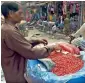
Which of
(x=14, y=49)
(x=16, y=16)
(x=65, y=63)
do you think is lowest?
(x=65, y=63)

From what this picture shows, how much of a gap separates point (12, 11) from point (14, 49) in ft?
1.04

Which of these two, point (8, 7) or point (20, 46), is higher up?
point (8, 7)

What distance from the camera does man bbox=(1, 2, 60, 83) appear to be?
1.92 m

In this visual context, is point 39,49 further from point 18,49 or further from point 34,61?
point 34,61

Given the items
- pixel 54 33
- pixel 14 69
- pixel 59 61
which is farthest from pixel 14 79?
pixel 54 33

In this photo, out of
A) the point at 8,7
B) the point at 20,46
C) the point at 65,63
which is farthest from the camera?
the point at 65,63

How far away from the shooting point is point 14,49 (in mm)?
1939

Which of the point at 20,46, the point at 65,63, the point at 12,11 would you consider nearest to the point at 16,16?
the point at 12,11

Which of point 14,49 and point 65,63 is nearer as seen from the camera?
point 14,49

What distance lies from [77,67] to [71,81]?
231 millimetres

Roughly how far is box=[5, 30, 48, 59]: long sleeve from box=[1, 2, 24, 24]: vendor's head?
0.47 ft

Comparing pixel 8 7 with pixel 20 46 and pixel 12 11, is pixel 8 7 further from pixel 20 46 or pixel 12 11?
pixel 20 46

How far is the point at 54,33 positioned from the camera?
10172 mm

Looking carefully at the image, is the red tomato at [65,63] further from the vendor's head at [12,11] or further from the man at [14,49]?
the vendor's head at [12,11]
